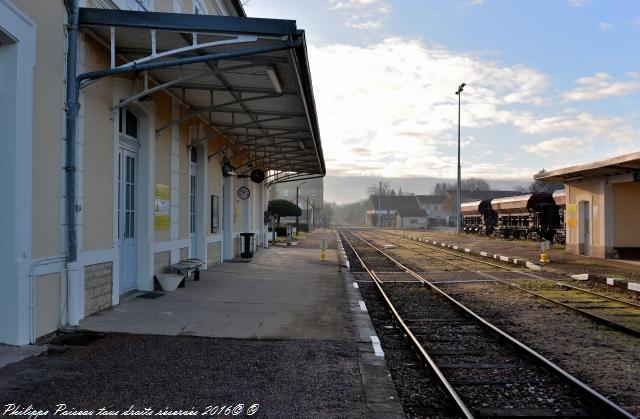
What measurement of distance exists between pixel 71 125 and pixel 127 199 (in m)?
3.00

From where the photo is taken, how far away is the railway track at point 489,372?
16.4 ft

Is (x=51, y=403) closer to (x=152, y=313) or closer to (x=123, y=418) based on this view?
(x=123, y=418)

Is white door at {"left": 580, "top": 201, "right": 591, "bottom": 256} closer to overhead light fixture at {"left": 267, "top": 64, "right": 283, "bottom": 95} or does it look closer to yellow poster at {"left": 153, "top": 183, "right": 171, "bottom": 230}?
overhead light fixture at {"left": 267, "top": 64, "right": 283, "bottom": 95}

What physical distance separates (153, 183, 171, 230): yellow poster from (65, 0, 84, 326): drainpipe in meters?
3.38

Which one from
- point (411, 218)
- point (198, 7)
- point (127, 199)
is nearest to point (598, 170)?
point (198, 7)

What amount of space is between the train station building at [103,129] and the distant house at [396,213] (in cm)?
8468


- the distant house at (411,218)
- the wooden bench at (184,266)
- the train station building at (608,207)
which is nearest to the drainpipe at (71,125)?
the wooden bench at (184,266)

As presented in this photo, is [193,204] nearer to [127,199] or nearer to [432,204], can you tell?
[127,199]

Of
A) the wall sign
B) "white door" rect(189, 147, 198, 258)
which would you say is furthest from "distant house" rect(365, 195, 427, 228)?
"white door" rect(189, 147, 198, 258)

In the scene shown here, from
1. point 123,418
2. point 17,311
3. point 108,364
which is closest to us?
point 123,418

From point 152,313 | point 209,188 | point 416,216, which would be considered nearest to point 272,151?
point 209,188

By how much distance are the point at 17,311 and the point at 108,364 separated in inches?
54.1

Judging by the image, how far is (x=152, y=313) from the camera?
27.9 feet

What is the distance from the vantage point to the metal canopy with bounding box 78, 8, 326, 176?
7309 millimetres
